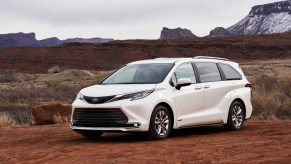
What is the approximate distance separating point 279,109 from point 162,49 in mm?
71936

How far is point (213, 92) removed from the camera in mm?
12164

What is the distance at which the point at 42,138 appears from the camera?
12242 millimetres

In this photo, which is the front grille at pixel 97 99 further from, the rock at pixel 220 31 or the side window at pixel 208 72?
the rock at pixel 220 31

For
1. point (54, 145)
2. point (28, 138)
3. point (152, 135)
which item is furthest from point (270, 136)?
point (28, 138)

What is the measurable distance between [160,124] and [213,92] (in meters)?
1.90

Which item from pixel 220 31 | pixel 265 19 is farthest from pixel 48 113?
pixel 265 19

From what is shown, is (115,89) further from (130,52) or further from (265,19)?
(265,19)

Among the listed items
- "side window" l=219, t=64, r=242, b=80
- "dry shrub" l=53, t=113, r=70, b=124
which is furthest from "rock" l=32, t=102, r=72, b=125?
"side window" l=219, t=64, r=242, b=80

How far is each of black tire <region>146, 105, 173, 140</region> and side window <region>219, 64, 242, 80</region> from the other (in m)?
2.42

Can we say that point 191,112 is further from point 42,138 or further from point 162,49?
point 162,49

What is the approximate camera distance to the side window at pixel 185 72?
11.4 m

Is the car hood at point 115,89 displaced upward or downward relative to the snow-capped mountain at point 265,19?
downward

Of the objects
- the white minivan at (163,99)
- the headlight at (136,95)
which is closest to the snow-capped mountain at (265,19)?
the white minivan at (163,99)

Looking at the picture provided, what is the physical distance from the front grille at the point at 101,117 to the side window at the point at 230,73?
344cm
